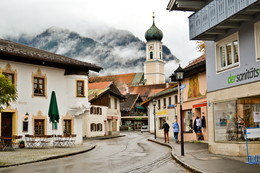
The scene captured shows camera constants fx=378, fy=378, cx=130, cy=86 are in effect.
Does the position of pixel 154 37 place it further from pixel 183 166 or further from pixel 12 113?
pixel 183 166

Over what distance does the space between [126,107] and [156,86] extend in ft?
84.1

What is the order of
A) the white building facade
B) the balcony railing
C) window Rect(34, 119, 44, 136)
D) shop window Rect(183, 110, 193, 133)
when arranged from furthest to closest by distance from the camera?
shop window Rect(183, 110, 193, 133) < window Rect(34, 119, 44, 136) < the white building facade < the balcony railing

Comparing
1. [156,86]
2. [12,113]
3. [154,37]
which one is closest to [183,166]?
[12,113]

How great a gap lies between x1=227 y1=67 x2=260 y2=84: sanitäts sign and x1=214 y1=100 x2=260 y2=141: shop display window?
0.91 m

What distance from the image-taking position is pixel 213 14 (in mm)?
14664

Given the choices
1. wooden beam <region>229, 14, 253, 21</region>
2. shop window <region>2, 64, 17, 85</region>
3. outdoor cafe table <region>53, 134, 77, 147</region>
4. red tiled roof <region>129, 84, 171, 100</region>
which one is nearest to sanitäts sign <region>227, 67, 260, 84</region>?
wooden beam <region>229, 14, 253, 21</region>

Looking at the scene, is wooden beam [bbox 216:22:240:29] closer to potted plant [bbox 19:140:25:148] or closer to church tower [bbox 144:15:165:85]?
potted plant [bbox 19:140:25:148]

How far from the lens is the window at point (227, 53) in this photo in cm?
1579

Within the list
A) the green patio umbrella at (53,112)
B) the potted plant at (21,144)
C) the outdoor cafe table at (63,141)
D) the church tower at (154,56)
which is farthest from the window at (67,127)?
the church tower at (154,56)

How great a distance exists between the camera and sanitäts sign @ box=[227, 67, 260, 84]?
1412 cm

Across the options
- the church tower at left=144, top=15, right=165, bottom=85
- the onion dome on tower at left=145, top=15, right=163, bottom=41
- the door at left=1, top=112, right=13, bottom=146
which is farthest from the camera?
the church tower at left=144, top=15, right=165, bottom=85

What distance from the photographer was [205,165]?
42.8 ft

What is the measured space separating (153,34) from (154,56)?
7.65 metres

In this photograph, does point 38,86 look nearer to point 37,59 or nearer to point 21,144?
point 37,59
